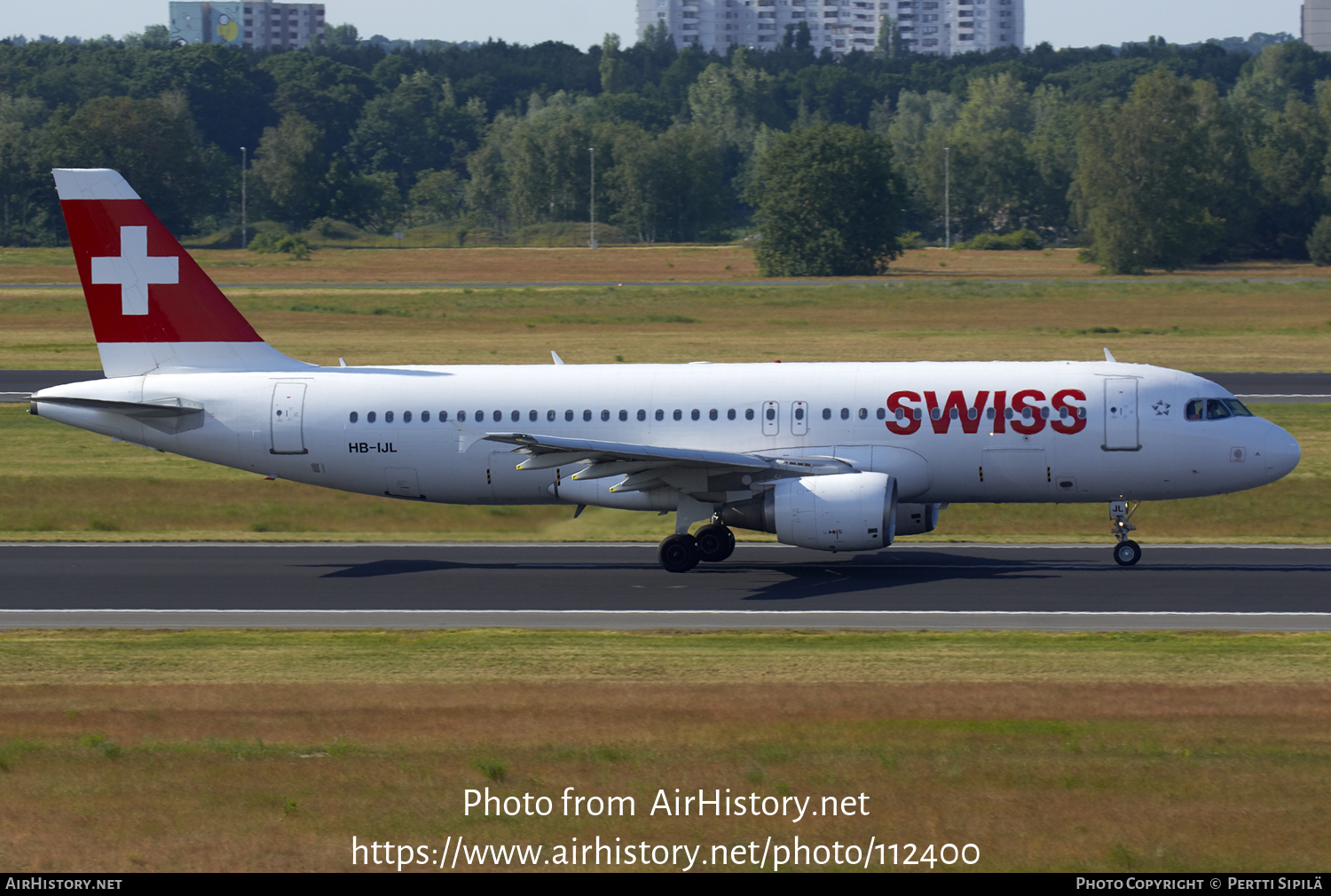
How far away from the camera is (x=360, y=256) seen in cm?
15238

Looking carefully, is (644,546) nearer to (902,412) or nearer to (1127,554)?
(902,412)

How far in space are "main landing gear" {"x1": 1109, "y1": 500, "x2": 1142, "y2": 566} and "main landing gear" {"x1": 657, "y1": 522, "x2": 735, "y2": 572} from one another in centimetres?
794

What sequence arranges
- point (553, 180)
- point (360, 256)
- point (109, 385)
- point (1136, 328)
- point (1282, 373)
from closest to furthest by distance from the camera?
point (109, 385) → point (1282, 373) → point (1136, 328) → point (360, 256) → point (553, 180)

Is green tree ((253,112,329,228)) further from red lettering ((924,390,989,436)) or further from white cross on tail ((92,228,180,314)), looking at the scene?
red lettering ((924,390,989,436))

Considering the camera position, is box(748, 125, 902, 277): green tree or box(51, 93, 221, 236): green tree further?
box(51, 93, 221, 236): green tree

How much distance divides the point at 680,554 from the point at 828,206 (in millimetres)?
102143

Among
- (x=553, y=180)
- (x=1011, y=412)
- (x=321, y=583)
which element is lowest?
(x=321, y=583)

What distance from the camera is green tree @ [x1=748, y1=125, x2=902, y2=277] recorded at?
424 feet

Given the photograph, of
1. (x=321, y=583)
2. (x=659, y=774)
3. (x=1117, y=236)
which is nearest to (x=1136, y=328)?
(x=1117, y=236)

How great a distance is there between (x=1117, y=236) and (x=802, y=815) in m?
120

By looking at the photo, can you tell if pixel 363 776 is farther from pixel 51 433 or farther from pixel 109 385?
pixel 51 433

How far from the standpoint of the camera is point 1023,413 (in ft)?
102

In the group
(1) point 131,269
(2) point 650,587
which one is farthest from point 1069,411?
(1) point 131,269

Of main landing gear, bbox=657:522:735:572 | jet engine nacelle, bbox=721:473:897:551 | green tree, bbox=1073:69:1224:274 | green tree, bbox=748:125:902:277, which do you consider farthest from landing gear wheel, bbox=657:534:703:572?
green tree, bbox=1073:69:1224:274
